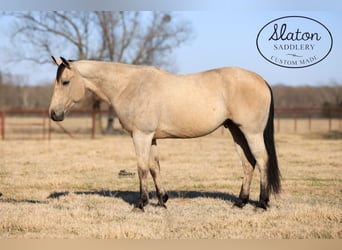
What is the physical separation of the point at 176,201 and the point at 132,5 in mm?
2945

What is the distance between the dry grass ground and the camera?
504cm

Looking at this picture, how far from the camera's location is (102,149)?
13680mm

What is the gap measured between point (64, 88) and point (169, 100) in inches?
53.9

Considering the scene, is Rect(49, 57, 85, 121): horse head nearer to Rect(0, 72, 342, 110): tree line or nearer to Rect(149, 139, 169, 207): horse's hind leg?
Rect(149, 139, 169, 207): horse's hind leg

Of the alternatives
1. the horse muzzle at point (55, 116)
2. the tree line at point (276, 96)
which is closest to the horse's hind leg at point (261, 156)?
the horse muzzle at point (55, 116)

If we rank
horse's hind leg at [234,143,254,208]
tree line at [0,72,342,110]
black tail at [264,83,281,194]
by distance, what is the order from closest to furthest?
black tail at [264,83,281,194], horse's hind leg at [234,143,254,208], tree line at [0,72,342,110]

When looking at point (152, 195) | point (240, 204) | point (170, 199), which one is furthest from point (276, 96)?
point (240, 204)

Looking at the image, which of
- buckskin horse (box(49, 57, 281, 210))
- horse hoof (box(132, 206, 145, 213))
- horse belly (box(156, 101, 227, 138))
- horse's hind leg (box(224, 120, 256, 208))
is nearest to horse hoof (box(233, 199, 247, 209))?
horse's hind leg (box(224, 120, 256, 208))

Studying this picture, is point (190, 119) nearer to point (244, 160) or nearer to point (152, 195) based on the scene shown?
point (244, 160)

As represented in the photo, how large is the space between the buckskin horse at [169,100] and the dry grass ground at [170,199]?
1.80ft

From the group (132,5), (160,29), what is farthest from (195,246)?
(160,29)

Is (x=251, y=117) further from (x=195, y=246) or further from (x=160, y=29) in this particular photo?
(x=160, y=29)

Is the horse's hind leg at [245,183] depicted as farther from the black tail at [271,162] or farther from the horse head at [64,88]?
the horse head at [64,88]

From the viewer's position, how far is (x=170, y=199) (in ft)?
22.0
